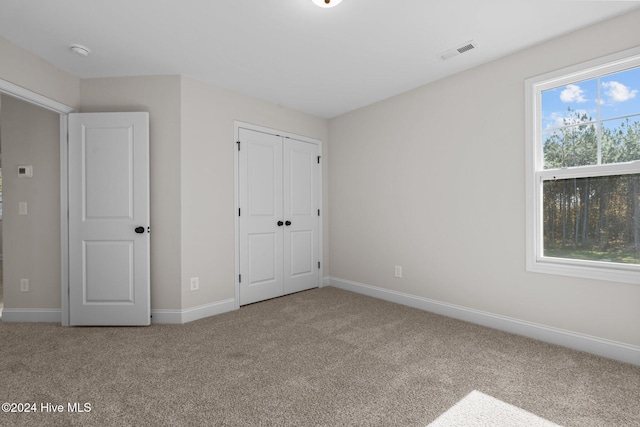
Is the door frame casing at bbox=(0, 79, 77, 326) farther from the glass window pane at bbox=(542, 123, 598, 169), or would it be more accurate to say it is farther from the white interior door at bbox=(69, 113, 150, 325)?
the glass window pane at bbox=(542, 123, 598, 169)

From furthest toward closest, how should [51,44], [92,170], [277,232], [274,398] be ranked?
[277,232] → [92,170] → [51,44] → [274,398]

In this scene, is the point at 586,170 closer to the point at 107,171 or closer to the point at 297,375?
the point at 297,375

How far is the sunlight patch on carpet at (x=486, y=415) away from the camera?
1.59 meters

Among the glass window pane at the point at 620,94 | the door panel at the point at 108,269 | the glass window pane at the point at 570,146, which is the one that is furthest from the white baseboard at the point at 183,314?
the glass window pane at the point at 620,94

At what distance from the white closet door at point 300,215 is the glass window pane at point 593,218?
9.09ft

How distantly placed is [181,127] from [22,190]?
1.78m

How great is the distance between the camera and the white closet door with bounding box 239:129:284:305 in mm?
3693

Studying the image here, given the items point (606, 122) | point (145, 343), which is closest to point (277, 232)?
point (145, 343)

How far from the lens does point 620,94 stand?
2.31m

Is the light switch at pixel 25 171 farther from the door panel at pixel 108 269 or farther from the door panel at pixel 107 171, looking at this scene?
the door panel at pixel 108 269

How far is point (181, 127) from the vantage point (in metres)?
3.13

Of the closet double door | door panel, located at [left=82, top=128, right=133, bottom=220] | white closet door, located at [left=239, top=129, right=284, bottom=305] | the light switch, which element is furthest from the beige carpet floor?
the light switch

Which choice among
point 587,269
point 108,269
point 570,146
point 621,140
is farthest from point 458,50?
point 108,269

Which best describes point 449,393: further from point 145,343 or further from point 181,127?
point 181,127
